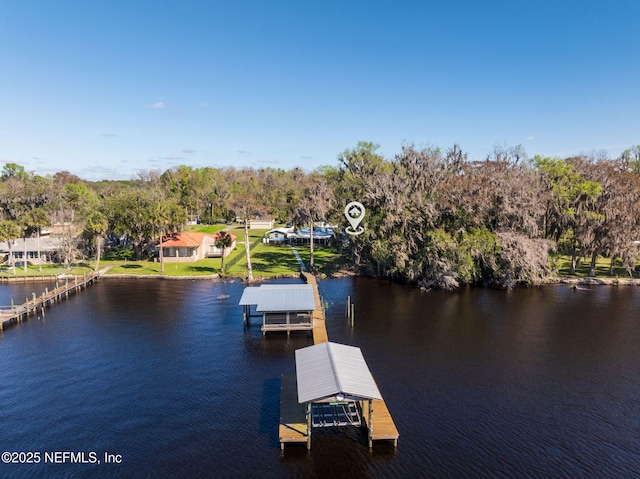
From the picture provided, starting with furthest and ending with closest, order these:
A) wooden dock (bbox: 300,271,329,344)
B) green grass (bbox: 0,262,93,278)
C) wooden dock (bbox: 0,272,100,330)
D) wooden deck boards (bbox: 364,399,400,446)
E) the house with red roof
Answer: the house with red roof → green grass (bbox: 0,262,93,278) → wooden dock (bbox: 0,272,100,330) → wooden dock (bbox: 300,271,329,344) → wooden deck boards (bbox: 364,399,400,446)

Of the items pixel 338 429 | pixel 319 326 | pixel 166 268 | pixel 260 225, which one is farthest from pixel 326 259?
pixel 260 225

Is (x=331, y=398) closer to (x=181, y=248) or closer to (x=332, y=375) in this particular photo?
(x=332, y=375)

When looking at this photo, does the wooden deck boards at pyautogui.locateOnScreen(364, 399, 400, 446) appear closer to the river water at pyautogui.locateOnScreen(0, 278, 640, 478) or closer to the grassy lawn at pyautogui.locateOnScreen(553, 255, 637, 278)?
the river water at pyautogui.locateOnScreen(0, 278, 640, 478)

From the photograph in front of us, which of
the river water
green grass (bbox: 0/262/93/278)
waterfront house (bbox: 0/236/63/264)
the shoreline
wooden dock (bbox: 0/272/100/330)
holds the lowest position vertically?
the river water

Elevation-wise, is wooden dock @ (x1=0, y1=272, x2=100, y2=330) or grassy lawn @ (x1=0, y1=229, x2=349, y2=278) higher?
grassy lawn @ (x1=0, y1=229, x2=349, y2=278)

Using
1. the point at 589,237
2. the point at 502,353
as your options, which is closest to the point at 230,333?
the point at 502,353

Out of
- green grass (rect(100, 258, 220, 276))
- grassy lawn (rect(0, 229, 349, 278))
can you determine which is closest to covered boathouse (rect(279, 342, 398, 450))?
grassy lawn (rect(0, 229, 349, 278))

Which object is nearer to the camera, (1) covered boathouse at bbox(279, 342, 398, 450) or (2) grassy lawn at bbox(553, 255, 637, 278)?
(1) covered boathouse at bbox(279, 342, 398, 450)
